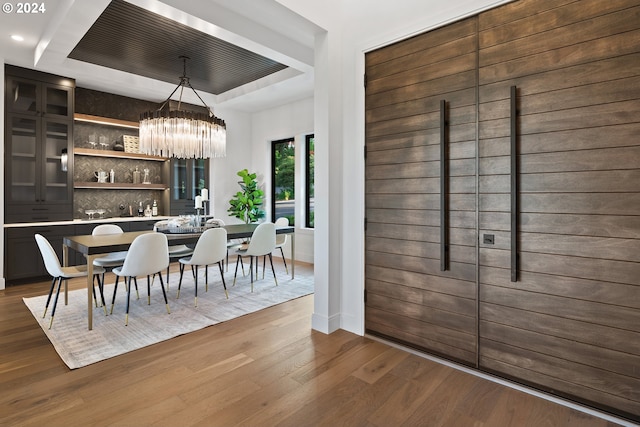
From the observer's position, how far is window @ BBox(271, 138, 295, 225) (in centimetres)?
675

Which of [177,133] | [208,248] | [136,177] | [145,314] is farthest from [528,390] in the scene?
[136,177]

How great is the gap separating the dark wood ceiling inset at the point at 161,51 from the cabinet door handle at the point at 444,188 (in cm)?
309

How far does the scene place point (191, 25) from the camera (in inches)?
138

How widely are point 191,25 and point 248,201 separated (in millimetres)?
3575

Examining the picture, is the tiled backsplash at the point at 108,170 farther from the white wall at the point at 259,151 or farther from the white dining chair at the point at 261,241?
the white dining chair at the point at 261,241

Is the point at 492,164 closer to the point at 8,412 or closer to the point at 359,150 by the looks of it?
the point at 359,150

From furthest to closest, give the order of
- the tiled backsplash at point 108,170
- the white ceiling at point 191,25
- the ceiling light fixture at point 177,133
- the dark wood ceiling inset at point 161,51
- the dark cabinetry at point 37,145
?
the tiled backsplash at point 108,170, the dark cabinetry at point 37,145, the ceiling light fixture at point 177,133, the dark wood ceiling inset at point 161,51, the white ceiling at point 191,25

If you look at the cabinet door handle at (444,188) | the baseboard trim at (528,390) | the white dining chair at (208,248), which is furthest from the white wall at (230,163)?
the cabinet door handle at (444,188)

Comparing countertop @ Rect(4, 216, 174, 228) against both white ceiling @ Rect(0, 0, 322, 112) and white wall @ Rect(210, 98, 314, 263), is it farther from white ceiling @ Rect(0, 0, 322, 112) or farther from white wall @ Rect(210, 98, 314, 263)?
white ceiling @ Rect(0, 0, 322, 112)

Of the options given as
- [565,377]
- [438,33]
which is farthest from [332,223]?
[565,377]

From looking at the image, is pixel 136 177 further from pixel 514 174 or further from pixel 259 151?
pixel 514 174

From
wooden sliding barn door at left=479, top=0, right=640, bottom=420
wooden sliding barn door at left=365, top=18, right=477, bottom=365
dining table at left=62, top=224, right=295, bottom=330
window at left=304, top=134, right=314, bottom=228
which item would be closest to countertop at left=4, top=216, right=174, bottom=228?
dining table at left=62, top=224, right=295, bottom=330

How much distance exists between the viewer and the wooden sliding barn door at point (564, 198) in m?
1.78

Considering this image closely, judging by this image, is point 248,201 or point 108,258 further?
point 248,201
